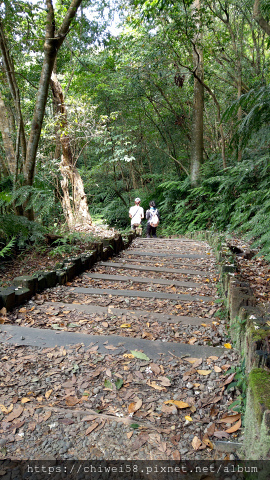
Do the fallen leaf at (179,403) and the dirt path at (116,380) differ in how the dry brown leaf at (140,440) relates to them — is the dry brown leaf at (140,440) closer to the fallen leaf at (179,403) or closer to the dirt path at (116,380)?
the dirt path at (116,380)

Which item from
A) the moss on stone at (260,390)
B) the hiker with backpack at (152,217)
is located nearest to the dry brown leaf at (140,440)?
the moss on stone at (260,390)

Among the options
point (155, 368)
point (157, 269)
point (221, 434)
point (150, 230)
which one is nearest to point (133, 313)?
point (155, 368)

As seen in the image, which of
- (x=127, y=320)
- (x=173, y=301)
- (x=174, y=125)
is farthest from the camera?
(x=174, y=125)

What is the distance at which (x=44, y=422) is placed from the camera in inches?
69.2

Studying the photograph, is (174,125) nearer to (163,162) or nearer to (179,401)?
(163,162)

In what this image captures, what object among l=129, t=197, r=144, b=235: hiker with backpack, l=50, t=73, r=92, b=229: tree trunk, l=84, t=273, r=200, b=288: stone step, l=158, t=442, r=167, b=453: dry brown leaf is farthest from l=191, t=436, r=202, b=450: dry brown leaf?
l=129, t=197, r=144, b=235: hiker with backpack

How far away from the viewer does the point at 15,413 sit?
1.82 metres

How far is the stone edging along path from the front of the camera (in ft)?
4.55

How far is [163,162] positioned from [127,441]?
17021 millimetres

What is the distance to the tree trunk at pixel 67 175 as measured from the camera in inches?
388

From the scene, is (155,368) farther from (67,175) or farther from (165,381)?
(67,175)

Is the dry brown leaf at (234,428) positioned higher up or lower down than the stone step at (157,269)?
lower down

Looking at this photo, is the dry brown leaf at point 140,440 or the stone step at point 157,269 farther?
the stone step at point 157,269

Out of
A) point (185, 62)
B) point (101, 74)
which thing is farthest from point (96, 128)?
point (185, 62)
